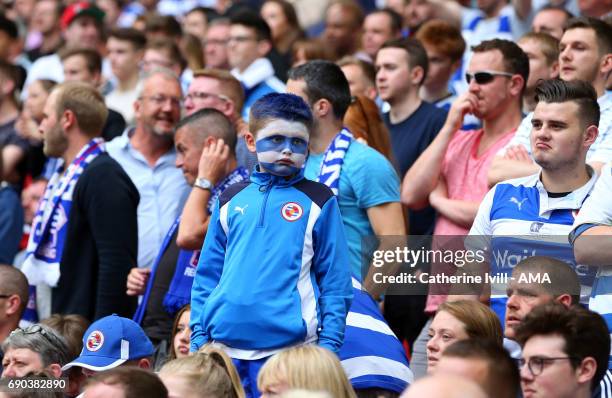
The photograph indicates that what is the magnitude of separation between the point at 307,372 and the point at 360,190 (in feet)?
6.64

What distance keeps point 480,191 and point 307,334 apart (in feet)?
7.54

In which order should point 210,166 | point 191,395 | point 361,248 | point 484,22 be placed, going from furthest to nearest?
1. point 484,22
2. point 210,166
3. point 361,248
4. point 191,395

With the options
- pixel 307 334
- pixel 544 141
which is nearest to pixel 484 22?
pixel 544 141

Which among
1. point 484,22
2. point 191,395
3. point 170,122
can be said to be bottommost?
point 191,395

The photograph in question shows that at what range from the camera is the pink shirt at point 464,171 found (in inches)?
293

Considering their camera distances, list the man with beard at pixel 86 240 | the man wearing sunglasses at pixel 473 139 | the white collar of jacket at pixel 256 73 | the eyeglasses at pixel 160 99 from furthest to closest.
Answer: the white collar of jacket at pixel 256 73 → the eyeglasses at pixel 160 99 → the man with beard at pixel 86 240 → the man wearing sunglasses at pixel 473 139

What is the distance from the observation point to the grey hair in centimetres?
674

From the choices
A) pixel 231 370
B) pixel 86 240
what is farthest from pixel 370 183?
pixel 86 240

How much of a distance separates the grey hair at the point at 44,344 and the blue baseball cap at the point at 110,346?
0.19 metres

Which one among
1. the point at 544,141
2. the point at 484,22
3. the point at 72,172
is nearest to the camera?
the point at 544,141

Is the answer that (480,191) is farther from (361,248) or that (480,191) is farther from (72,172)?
(72,172)

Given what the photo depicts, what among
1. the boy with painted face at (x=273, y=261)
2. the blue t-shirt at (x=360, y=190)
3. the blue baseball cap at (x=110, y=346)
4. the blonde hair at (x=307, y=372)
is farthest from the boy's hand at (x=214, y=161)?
the blonde hair at (x=307, y=372)

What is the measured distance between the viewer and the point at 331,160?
6.89 meters

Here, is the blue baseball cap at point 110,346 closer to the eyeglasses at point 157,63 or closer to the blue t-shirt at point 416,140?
the blue t-shirt at point 416,140
